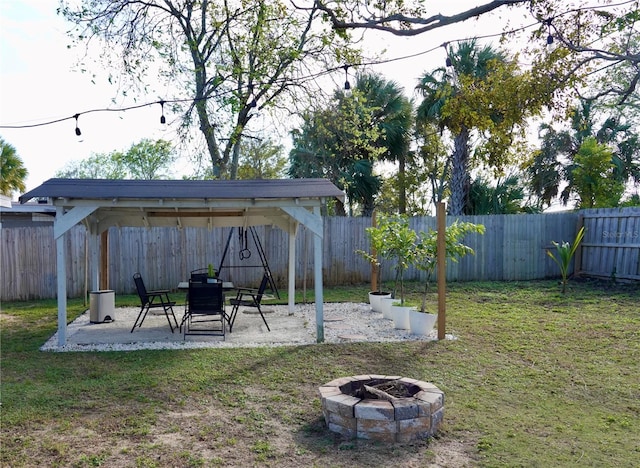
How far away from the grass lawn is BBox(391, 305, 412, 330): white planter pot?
0.61m

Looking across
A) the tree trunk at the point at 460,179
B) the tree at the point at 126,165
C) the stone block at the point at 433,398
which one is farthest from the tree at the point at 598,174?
the tree at the point at 126,165

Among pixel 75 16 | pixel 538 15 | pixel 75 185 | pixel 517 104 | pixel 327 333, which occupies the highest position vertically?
pixel 75 16

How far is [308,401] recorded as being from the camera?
4.56m

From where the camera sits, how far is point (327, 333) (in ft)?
24.2

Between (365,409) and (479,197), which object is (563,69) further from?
(479,197)

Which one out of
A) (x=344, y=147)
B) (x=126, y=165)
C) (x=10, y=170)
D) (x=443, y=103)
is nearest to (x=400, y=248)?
(x=344, y=147)

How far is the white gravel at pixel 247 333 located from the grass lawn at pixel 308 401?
354 mm

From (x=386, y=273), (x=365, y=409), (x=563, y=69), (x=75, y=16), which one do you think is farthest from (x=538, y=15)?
(x=75, y=16)

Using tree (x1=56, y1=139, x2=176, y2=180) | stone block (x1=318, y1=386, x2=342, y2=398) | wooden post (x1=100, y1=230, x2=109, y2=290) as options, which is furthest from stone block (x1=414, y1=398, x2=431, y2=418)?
tree (x1=56, y1=139, x2=176, y2=180)

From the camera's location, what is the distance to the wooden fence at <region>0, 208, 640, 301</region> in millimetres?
11094

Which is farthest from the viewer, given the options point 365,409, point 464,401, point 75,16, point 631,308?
point 75,16

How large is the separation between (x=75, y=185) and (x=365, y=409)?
4.93 metres

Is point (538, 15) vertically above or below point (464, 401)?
above

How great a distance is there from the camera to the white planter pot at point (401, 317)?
25.0ft
